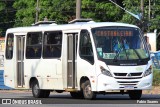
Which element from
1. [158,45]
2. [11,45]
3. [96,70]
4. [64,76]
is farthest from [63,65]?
[158,45]

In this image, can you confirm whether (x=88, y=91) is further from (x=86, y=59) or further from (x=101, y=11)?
(x=101, y=11)

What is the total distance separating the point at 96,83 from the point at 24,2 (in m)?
57.6

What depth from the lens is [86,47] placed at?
952 inches

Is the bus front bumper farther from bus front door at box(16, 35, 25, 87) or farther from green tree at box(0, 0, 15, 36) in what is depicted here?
green tree at box(0, 0, 15, 36)

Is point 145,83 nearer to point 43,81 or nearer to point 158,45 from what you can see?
point 43,81

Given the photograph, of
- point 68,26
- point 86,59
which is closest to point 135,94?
point 86,59

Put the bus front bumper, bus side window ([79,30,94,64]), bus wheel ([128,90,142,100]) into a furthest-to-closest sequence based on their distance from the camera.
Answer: bus wheel ([128,90,142,100]) < bus side window ([79,30,94,64]) < the bus front bumper

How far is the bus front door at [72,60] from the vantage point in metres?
24.9

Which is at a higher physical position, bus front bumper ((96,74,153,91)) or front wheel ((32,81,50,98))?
bus front bumper ((96,74,153,91))

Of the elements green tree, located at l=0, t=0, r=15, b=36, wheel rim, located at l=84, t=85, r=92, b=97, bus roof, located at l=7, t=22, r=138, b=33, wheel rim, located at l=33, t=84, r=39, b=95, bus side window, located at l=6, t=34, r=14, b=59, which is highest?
green tree, located at l=0, t=0, r=15, b=36

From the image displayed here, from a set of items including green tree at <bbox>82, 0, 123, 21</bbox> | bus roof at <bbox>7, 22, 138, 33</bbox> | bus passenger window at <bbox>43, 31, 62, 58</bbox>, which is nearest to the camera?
bus roof at <bbox>7, 22, 138, 33</bbox>

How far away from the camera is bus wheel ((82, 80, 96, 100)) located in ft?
77.4

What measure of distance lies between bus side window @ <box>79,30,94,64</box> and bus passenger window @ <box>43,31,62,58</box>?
142cm

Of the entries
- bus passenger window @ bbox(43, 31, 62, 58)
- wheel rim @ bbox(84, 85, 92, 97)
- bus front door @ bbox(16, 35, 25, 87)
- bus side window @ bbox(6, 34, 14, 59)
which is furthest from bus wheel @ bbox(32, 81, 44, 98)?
wheel rim @ bbox(84, 85, 92, 97)
